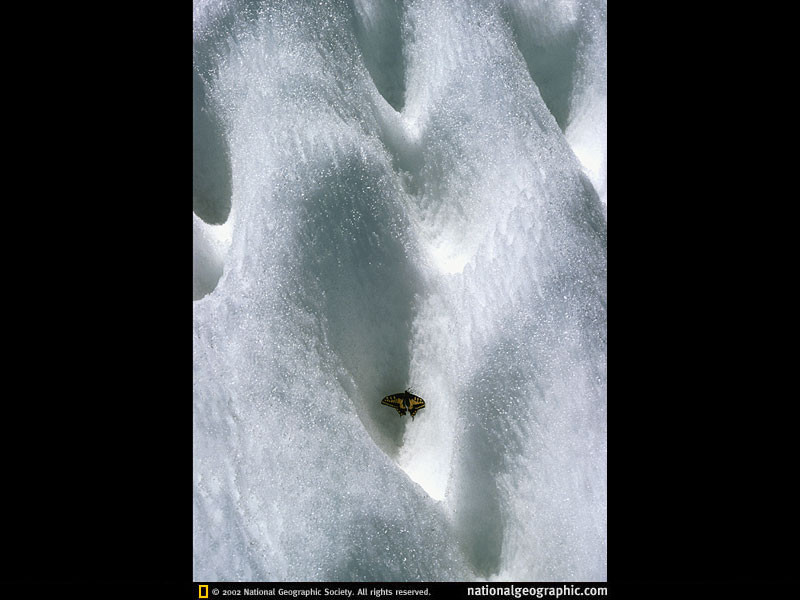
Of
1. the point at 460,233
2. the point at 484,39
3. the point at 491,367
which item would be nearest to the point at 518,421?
the point at 491,367

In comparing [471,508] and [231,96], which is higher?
[231,96]

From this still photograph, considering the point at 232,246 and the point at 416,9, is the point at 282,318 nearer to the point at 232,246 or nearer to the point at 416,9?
the point at 232,246
